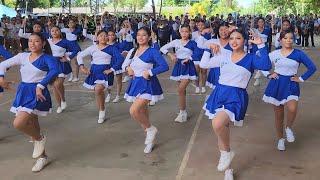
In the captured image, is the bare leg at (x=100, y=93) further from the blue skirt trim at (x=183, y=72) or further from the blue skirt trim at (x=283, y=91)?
the blue skirt trim at (x=283, y=91)

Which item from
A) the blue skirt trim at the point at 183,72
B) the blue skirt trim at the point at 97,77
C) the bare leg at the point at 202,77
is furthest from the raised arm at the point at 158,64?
the bare leg at the point at 202,77

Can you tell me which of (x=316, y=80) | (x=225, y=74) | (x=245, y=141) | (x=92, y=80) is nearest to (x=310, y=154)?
(x=245, y=141)

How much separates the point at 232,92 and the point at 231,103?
4.9 inches

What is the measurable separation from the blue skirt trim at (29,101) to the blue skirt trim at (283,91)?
283cm

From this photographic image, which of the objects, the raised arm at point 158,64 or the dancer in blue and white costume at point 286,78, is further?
the dancer in blue and white costume at point 286,78

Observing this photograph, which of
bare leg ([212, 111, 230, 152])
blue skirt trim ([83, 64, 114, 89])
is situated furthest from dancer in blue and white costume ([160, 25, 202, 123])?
bare leg ([212, 111, 230, 152])

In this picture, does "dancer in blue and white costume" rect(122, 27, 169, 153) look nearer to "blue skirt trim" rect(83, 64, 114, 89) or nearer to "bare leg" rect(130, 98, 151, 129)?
"bare leg" rect(130, 98, 151, 129)

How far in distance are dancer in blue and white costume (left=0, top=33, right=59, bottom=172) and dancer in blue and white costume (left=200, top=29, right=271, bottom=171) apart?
1861 mm

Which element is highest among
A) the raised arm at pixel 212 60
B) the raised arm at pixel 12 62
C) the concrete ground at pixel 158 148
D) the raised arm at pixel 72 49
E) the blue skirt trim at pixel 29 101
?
the raised arm at pixel 212 60

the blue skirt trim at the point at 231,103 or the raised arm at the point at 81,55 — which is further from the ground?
the raised arm at the point at 81,55

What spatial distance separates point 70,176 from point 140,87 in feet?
5.08

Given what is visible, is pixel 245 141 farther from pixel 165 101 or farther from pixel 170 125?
pixel 165 101

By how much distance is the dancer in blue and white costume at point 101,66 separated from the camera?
8125mm

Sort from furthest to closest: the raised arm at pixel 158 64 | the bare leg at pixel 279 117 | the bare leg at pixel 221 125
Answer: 1. the bare leg at pixel 279 117
2. the raised arm at pixel 158 64
3. the bare leg at pixel 221 125
